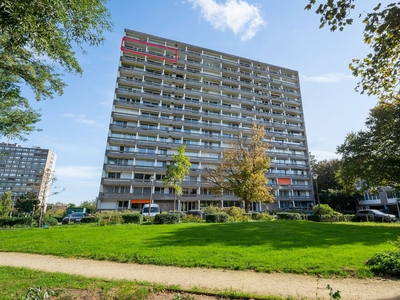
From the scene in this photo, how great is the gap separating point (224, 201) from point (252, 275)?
138 feet

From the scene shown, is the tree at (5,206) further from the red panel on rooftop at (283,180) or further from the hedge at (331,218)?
the red panel on rooftop at (283,180)

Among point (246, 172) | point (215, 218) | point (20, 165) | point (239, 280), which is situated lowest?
point (239, 280)

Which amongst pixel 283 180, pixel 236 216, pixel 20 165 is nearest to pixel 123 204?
pixel 236 216

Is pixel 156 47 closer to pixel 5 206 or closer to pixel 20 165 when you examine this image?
pixel 5 206

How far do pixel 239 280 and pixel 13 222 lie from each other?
26299 mm

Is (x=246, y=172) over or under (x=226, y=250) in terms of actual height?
over

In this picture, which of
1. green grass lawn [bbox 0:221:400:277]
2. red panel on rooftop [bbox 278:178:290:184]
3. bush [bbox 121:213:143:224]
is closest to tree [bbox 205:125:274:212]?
bush [bbox 121:213:143:224]

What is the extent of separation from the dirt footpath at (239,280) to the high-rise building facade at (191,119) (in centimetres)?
3090

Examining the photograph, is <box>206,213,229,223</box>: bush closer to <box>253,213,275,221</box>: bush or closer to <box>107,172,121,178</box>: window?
<box>253,213,275,221</box>: bush

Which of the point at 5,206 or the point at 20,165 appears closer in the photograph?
the point at 5,206

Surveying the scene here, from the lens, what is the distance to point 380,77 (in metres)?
5.88

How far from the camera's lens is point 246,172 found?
27.6 meters


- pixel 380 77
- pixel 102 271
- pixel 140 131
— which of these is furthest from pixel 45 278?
pixel 140 131

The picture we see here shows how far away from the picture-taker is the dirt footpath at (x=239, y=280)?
5.43 m
